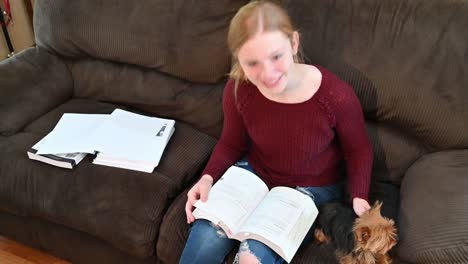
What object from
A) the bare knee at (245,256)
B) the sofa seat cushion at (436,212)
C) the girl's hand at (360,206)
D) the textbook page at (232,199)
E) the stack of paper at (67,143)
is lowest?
the bare knee at (245,256)

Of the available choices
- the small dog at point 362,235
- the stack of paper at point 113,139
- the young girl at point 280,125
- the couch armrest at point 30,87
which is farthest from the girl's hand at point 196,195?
the couch armrest at point 30,87

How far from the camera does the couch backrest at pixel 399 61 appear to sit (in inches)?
49.6

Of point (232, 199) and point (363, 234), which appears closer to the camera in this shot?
point (363, 234)

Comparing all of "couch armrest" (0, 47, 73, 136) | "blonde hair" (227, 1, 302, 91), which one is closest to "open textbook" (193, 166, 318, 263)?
"blonde hair" (227, 1, 302, 91)

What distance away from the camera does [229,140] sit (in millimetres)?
1397

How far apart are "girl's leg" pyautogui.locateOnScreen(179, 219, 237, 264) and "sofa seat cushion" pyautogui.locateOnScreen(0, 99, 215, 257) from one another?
175 mm

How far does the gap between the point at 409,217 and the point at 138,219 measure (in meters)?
0.80

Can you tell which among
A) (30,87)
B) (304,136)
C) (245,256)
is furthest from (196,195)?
(30,87)

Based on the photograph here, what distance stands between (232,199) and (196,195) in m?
0.14

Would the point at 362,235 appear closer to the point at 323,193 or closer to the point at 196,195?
the point at 323,193

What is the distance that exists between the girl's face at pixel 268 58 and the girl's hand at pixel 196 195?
375 mm

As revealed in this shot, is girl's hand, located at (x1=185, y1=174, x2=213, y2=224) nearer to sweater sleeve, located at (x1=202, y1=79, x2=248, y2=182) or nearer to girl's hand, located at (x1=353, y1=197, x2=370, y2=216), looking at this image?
sweater sleeve, located at (x1=202, y1=79, x2=248, y2=182)

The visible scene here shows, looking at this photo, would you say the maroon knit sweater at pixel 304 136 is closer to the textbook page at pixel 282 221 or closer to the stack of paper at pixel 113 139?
the textbook page at pixel 282 221

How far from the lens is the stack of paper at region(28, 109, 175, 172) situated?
1.48 metres
